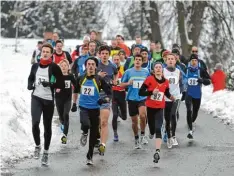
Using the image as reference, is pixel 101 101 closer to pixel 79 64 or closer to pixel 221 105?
pixel 79 64

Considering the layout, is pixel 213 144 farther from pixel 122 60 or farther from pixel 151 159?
pixel 122 60

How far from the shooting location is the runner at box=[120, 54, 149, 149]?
11836mm

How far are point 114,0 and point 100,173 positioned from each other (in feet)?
81.7

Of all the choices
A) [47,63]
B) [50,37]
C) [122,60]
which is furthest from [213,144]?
[50,37]

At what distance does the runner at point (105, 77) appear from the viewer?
10.7 m

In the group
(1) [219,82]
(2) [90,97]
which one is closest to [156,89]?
(2) [90,97]

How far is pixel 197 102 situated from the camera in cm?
1359

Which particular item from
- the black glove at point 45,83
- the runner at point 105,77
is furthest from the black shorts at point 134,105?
the black glove at point 45,83

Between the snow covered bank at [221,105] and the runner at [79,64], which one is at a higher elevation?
the runner at [79,64]

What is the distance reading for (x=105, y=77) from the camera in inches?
458

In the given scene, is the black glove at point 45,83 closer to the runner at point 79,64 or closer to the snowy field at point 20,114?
the snowy field at point 20,114

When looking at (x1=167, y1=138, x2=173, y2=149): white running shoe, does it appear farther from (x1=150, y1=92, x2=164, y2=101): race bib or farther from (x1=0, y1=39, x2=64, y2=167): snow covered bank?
(x1=0, y1=39, x2=64, y2=167): snow covered bank

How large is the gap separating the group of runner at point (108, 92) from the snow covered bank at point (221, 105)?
10.6ft

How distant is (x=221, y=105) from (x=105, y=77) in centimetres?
815
